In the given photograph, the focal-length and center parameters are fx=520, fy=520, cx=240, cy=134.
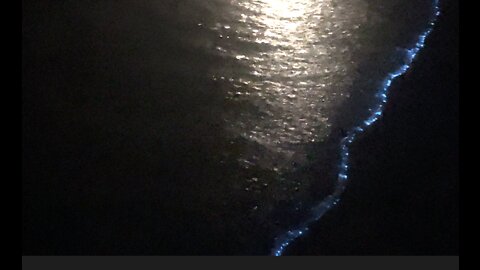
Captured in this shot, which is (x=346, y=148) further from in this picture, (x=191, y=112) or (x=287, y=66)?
(x=191, y=112)

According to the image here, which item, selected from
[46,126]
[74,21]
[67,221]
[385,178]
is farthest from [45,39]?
[385,178]

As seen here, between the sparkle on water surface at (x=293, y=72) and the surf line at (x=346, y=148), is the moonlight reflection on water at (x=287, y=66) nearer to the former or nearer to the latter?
the sparkle on water surface at (x=293, y=72)

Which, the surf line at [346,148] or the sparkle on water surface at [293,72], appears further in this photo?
the sparkle on water surface at [293,72]

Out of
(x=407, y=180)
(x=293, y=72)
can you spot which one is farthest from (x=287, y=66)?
(x=407, y=180)

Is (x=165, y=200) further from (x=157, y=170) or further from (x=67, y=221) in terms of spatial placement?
(x=67, y=221)

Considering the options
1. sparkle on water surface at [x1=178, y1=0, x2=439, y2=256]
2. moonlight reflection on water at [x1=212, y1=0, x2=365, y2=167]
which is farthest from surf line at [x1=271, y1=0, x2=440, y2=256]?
moonlight reflection on water at [x1=212, y1=0, x2=365, y2=167]

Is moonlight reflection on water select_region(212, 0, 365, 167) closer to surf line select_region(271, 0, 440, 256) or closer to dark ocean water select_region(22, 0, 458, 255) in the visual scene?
dark ocean water select_region(22, 0, 458, 255)

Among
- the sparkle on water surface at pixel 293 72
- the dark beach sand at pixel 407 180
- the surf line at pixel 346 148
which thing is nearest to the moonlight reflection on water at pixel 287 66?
the sparkle on water surface at pixel 293 72
